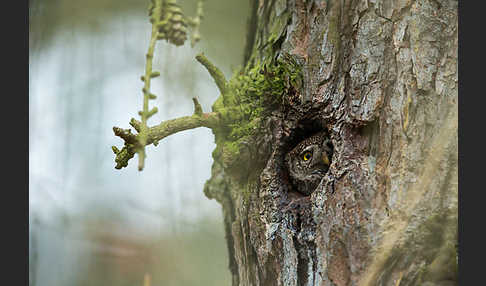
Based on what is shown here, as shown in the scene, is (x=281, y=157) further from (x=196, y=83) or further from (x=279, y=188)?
(x=196, y=83)

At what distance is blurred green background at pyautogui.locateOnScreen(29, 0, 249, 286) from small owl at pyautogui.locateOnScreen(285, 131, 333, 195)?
5.7 inches

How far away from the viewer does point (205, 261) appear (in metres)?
0.64

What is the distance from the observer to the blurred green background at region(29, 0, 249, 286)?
609mm

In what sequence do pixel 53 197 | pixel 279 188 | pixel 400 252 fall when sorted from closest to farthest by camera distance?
pixel 400 252 < pixel 279 188 < pixel 53 197

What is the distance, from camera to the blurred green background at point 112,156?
0.61 metres

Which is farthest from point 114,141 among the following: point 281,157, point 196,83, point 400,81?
point 400,81

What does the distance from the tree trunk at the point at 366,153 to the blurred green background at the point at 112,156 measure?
10cm

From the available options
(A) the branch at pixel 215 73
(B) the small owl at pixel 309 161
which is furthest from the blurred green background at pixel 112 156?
(B) the small owl at pixel 309 161

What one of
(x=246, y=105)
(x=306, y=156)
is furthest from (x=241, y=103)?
(x=306, y=156)

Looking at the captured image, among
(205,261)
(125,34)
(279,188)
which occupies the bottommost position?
(205,261)

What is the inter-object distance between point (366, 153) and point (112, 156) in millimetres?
400

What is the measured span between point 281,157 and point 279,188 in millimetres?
50

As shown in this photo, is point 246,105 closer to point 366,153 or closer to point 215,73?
point 215,73

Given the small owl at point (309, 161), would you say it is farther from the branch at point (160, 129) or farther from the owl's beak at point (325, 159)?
the branch at point (160, 129)
